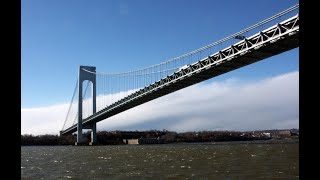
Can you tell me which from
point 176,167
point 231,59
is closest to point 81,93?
point 231,59

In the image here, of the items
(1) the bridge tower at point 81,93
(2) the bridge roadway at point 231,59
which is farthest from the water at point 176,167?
(1) the bridge tower at point 81,93

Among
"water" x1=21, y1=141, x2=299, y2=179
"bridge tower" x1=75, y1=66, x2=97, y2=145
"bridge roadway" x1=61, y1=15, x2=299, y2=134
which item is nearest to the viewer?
"water" x1=21, y1=141, x2=299, y2=179

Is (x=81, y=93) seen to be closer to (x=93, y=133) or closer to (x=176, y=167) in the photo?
(x=93, y=133)

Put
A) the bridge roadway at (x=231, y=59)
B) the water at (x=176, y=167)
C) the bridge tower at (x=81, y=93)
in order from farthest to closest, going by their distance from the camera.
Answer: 1. the bridge tower at (x=81, y=93)
2. the bridge roadway at (x=231, y=59)
3. the water at (x=176, y=167)

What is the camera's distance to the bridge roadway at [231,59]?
24.9m

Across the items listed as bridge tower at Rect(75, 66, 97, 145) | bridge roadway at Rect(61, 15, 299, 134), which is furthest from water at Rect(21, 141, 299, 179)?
bridge tower at Rect(75, 66, 97, 145)

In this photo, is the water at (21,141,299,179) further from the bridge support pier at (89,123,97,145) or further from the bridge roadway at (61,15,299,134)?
the bridge support pier at (89,123,97,145)

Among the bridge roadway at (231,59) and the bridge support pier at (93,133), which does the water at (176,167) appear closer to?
the bridge roadway at (231,59)

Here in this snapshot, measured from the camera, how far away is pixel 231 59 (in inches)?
1144

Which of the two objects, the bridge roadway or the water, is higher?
the bridge roadway

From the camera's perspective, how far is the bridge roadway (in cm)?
2492
